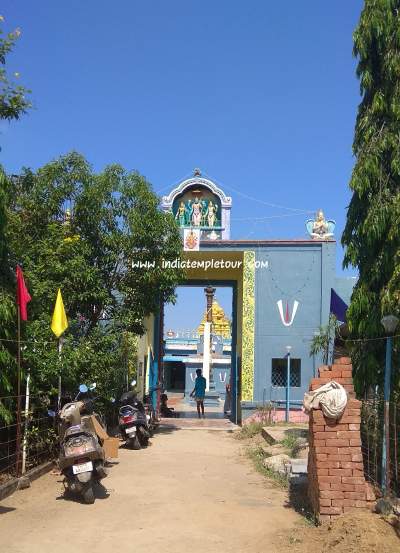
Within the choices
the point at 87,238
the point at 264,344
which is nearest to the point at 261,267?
the point at 264,344

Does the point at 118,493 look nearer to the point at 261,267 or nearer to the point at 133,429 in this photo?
the point at 133,429

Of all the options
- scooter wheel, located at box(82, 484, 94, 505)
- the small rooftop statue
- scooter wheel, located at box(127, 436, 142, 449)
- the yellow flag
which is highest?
the small rooftop statue

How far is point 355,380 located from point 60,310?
13.5ft

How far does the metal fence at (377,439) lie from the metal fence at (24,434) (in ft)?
13.4

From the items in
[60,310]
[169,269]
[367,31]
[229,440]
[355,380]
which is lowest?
[229,440]

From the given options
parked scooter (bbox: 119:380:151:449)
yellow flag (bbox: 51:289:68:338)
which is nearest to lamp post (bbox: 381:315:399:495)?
yellow flag (bbox: 51:289:68:338)

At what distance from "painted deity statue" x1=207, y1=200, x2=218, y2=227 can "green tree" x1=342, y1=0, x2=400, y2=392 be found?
900cm

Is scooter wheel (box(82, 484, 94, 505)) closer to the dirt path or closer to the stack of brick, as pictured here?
the dirt path

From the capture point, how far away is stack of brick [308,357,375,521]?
214 inches

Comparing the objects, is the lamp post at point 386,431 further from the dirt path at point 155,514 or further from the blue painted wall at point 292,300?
the blue painted wall at point 292,300

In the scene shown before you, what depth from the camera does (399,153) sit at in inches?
298

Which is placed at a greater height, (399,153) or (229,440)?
(399,153)

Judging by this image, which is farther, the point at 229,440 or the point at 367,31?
the point at 229,440

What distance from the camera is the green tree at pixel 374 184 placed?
7.39m
